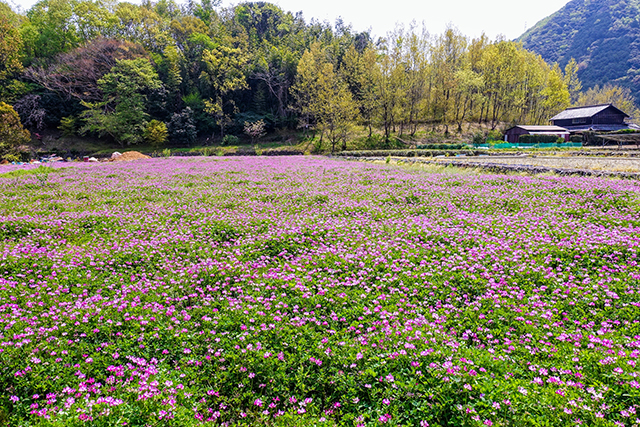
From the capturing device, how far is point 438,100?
66.3 meters

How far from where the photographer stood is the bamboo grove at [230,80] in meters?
57.9

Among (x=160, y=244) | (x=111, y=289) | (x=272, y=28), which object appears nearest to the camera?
(x=111, y=289)

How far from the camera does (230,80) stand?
67.1 m

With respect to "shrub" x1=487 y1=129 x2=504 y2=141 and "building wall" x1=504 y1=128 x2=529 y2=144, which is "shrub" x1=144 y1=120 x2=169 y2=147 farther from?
"building wall" x1=504 y1=128 x2=529 y2=144

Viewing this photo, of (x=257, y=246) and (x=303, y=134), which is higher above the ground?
(x=303, y=134)

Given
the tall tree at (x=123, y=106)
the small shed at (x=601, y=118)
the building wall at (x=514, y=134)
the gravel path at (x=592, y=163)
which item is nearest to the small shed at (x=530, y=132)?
the building wall at (x=514, y=134)

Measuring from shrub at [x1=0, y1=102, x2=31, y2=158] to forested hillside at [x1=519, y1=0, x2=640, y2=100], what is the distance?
193 metres

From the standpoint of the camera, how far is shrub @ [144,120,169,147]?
2256 inches

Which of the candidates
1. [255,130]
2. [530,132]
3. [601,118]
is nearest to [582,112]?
[601,118]

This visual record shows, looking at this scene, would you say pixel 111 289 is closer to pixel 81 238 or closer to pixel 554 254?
pixel 81 238

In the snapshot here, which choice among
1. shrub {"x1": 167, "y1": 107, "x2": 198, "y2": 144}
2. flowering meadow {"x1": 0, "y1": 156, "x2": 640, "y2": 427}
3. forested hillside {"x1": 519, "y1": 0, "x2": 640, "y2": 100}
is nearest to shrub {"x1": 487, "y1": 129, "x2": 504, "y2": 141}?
flowering meadow {"x1": 0, "y1": 156, "x2": 640, "y2": 427}

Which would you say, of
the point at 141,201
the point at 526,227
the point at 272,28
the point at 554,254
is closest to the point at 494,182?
the point at 526,227

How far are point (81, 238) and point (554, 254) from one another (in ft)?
38.3

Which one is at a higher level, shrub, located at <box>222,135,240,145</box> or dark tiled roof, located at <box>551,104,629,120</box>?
dark tiled roof, located at <box>551,104,629,120</box>
